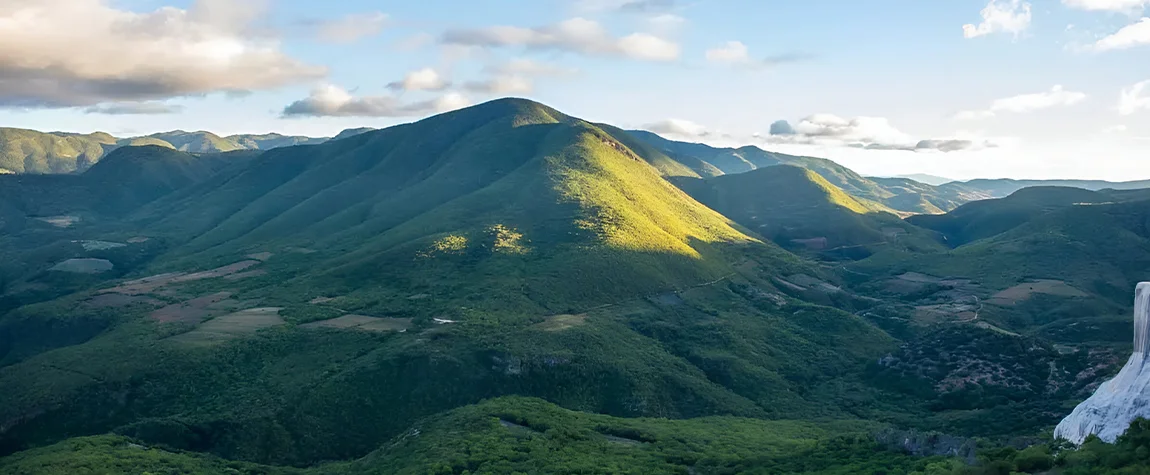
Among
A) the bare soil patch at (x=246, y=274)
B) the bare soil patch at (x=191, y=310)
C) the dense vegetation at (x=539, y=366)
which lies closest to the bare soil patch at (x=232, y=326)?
the dense vegetation at (x=539, y=366)

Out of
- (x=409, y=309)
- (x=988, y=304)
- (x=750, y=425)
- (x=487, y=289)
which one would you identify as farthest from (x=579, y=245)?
(x=988, y=304)

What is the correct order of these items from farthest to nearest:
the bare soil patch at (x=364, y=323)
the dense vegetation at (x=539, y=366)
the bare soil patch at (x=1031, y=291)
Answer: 1. the bare soil patch at (x=1031, y=291)
2. the bare soil patch at (x=364, y=323)
3. the dense vegetation at (x=539, y=366)

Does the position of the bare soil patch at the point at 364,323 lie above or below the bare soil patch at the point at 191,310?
above

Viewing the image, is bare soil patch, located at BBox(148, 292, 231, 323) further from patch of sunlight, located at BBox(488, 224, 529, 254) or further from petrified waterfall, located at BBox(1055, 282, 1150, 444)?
petrified waterfall, located at BBox(1055, 282, 1150, 444)

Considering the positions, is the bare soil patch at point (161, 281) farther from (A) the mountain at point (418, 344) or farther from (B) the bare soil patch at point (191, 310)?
(B) the bare soil patch at point (191, 310)

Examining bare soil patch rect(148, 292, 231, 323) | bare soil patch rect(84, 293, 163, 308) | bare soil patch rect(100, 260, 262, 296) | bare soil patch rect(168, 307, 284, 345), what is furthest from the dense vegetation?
bare soil patch rect(100, 260, 262, 296)

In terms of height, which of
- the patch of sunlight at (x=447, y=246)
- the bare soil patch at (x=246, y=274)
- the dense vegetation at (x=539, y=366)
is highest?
the patch of sunlight at (x=447, y=246)

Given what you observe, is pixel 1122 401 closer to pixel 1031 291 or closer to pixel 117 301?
pixel 1031 291

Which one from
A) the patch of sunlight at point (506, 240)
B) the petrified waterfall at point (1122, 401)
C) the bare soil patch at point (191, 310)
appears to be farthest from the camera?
the patch of sunlight at point (506, 240)
